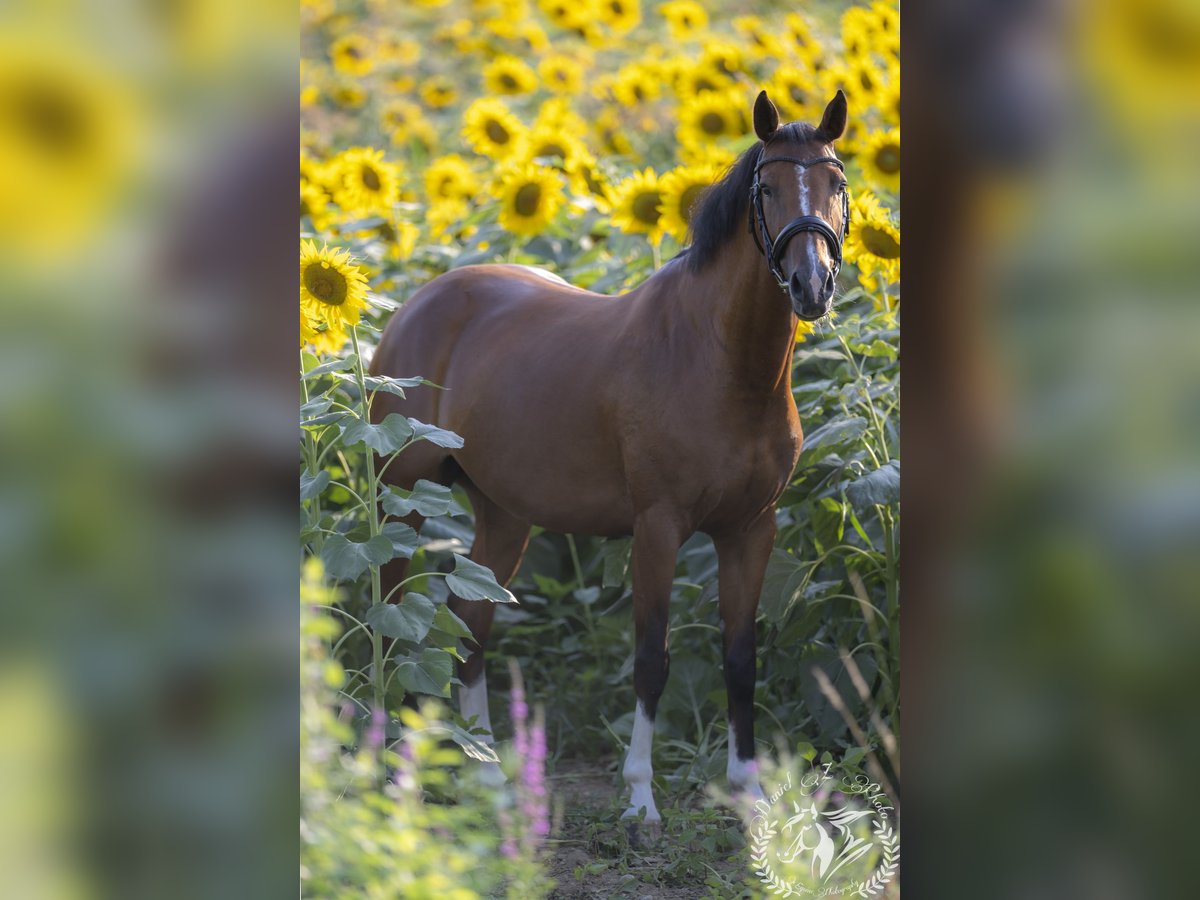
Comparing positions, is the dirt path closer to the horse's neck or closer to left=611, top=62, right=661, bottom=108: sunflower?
the horse's neck

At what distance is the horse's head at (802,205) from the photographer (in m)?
2.88

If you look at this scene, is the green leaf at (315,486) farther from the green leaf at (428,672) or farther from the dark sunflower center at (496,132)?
the dark sunflower center at (496,132)

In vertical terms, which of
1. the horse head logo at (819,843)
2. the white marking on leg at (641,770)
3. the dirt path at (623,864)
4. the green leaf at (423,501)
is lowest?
the dirt path at (623,864)

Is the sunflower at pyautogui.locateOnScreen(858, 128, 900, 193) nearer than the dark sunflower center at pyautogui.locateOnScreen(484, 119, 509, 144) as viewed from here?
Yes

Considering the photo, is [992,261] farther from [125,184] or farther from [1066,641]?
[125,184]

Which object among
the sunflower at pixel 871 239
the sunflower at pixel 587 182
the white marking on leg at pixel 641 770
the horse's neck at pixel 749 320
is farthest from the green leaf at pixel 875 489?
the sunflower at pixel 587 182

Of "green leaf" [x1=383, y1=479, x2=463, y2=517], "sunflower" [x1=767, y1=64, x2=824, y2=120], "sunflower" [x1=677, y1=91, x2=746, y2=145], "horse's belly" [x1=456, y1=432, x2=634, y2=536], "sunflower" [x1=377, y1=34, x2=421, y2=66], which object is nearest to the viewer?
"green leaf" [x1=383, y1=479, x2=463, y2=517]

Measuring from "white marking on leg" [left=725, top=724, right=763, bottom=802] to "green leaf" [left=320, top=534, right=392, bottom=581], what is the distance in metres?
1.14

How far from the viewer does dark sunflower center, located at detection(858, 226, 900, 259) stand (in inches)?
153

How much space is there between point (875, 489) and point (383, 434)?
138 cm

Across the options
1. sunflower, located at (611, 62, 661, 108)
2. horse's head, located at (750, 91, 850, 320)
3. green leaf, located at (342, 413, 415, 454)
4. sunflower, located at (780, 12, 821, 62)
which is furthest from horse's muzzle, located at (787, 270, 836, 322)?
sunflower, located at (780, 12, 821, 62)

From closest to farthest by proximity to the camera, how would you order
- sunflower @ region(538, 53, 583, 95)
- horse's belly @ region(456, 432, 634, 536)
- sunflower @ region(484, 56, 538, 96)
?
horse's belly @ region(456, 432, 634, 536), sunflower @ region(484, 56, 538, 96), sunflower @ region(538, 53, 583, 95)

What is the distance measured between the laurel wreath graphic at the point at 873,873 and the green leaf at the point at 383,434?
1108mm

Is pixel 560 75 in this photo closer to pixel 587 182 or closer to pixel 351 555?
pixel 587 182
